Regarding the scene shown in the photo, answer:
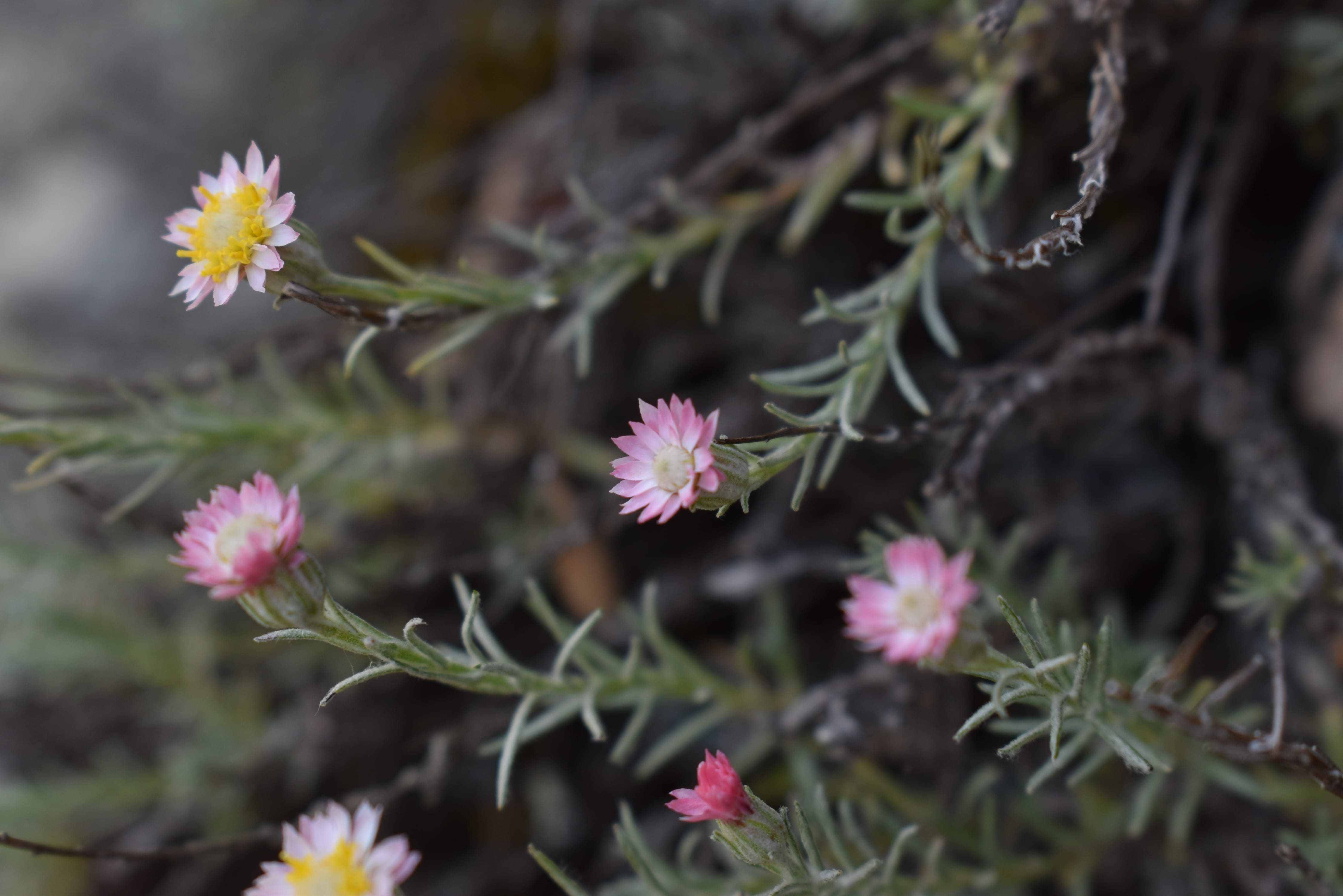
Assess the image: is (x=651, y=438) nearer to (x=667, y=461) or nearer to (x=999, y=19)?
(x=667, y=461)

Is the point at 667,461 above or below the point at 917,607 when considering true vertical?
above

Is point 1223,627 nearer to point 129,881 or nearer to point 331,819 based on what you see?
point 331,819

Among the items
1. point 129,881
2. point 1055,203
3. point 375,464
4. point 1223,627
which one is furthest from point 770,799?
point 129,881

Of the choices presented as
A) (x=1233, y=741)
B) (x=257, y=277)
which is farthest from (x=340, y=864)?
(x=1233, y=741)

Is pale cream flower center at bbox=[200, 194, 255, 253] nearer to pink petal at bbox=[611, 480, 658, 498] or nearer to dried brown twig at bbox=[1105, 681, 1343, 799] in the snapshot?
pink petal at bbox=[611, 480, 658, 498]

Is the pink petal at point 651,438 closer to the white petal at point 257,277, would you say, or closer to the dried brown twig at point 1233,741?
the white petal at point 257,277

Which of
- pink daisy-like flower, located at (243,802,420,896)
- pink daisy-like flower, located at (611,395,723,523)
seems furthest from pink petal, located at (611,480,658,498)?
pink daisy-like flower, located at (243,802,420,896)
